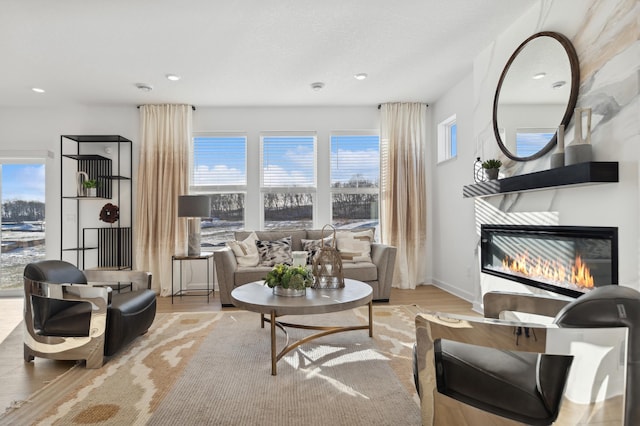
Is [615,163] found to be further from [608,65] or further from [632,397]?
[632,397]

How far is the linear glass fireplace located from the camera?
2293 mm

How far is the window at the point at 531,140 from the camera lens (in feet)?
9.12

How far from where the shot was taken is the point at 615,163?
2150 millimetres

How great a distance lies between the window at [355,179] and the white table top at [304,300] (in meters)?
2.57

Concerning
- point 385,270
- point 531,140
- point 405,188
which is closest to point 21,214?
point 385,270

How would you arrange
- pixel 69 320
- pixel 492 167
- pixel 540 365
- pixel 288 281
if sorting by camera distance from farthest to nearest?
pixel 492 167
pixel 288 281
pixel 69 320
pixel 540 365

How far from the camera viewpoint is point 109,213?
16.2 ft

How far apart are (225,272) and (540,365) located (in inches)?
133

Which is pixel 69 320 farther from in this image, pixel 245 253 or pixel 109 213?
pixel 109 213

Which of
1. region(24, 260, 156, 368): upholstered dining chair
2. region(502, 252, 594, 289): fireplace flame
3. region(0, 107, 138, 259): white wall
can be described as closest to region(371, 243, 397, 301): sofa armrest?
region(502, 252, 594, 289): fireplace flame

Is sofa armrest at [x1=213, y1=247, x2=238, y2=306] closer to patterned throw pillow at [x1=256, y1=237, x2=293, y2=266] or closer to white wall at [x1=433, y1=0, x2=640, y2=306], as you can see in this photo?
patterned throw pillow at [x1=256, y1=237, x2=293, y2=266]

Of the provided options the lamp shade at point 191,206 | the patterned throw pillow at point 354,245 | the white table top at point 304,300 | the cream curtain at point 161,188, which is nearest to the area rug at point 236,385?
the white table top at point 304,300

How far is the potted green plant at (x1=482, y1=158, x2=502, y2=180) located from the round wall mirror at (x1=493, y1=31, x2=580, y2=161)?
11 cm

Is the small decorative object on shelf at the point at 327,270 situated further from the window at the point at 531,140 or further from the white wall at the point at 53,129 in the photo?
the white wall at the point at 53,129
